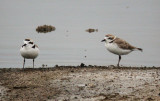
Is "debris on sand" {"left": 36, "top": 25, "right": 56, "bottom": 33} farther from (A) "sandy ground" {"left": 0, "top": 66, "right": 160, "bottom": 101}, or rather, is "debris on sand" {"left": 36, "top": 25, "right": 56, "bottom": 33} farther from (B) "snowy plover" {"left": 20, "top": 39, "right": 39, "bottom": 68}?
(A) "sandy ground" {"left": 0, "top": 66, "right": 160, "bottom": 101}

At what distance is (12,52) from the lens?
25016mm

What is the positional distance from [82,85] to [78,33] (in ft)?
59.6

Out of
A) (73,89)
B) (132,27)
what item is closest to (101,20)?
(132,27)

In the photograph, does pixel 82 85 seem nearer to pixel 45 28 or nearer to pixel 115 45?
pixel 115 45

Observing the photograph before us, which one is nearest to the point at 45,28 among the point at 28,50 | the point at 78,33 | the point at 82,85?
the point at 78,33

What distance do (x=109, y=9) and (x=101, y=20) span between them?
33.9 ft

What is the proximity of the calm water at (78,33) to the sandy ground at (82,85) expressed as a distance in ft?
14.2

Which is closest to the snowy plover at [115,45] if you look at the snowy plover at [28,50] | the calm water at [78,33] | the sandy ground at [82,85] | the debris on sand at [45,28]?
the sandy ground at [82,85]

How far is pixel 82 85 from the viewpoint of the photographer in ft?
50.5

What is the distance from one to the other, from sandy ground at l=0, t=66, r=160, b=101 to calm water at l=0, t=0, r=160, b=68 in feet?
14.2

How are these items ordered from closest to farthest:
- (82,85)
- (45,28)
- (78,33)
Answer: (82,85) → (78,33) → (45,28)

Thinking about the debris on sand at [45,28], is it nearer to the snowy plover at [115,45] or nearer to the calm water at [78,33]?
the calm water at [78,33]

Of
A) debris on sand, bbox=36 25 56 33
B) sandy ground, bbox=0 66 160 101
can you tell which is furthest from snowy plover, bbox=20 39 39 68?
debris on sand, bbox=36 25 56 33

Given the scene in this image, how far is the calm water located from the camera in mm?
23547
